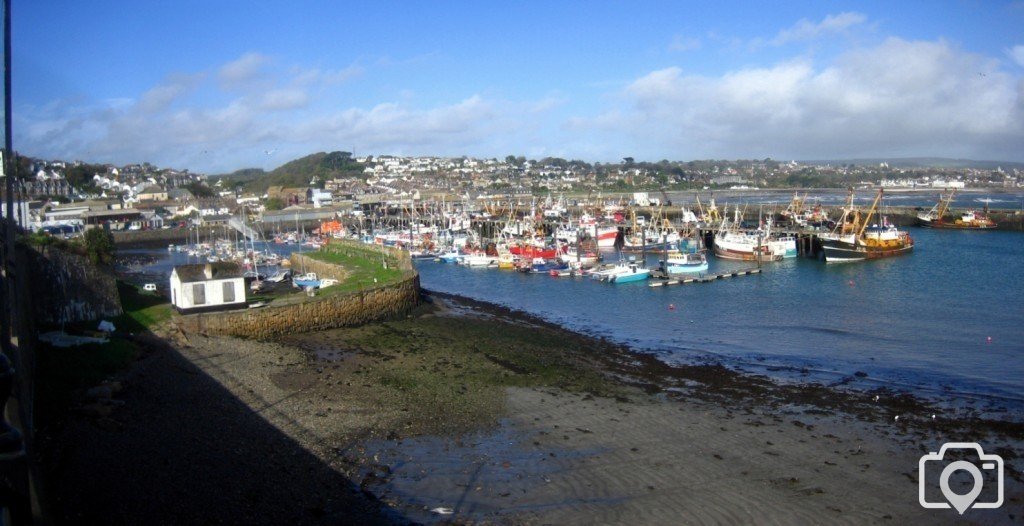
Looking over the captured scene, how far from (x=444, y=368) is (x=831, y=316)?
43.7ft

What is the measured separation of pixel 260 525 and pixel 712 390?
29.4 ft

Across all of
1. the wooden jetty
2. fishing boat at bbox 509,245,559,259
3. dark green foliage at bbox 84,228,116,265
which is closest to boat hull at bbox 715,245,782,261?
the wooden jetty

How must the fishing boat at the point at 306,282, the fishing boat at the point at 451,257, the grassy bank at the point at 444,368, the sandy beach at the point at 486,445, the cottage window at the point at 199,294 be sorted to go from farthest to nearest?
the fishing boat at the point at 451,257 → the fishing boat at the point at 306,282 → the cottage window at the point at 199,294 → the grassy bank at the point at 444,368 → the sandy beach at the point at 486,445

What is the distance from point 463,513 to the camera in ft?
25.3

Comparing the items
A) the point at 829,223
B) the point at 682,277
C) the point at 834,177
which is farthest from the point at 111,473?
the point at 834,177

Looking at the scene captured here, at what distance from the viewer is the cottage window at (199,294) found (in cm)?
1655

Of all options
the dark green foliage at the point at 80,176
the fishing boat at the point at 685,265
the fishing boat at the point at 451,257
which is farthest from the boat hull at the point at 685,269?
the dark green foliage at the point at 80,176

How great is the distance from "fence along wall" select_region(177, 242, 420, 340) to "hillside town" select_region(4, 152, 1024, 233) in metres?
4.32

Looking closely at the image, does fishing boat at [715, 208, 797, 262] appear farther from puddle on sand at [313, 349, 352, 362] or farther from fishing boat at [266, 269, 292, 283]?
puddle on sand at [313, 349, 352, 362]

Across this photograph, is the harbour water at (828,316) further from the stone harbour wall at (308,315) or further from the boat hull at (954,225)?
the boat hull at (954,225)

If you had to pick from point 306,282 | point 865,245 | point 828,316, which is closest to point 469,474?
point 828,316

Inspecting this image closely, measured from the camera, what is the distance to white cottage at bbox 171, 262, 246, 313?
16406 millimetres

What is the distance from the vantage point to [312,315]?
706 inches

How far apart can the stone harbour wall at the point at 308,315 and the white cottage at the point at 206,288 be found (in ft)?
1.46
